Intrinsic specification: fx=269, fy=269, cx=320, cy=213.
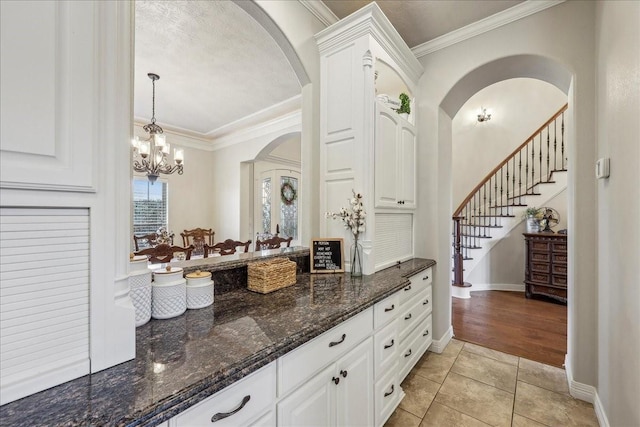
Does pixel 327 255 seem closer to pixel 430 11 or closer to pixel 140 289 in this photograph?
pixel 140 289

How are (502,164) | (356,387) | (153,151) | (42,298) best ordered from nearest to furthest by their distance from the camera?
(42,298) → (356,387) → (153,151) → (502,164)

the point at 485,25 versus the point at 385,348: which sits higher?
the point at 485,25

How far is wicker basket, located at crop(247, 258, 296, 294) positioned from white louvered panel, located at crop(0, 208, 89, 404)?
2.77 ft

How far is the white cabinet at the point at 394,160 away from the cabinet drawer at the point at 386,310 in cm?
68

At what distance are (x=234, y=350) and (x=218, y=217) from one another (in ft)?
17.8

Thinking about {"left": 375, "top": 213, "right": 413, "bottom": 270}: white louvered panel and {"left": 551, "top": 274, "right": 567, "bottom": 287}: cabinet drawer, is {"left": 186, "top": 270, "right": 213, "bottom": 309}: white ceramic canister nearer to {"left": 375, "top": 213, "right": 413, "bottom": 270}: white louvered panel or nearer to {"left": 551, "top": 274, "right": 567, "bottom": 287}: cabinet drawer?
{"left": 375, "top": 213, "right": 413, "bottom": 270}: white louvered panel

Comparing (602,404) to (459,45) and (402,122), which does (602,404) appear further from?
(459,45)

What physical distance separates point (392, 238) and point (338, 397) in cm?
138

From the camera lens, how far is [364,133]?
194 cm

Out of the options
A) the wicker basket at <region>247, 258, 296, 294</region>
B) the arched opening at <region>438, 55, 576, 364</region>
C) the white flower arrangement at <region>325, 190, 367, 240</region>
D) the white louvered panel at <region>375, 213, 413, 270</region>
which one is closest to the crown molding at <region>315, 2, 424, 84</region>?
the arched opening at <region>438, 55, 576, 364</region>

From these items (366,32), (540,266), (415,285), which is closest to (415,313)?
(415,285)

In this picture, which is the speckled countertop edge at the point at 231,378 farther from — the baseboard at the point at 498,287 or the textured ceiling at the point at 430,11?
the baseboard at the point at 498,287

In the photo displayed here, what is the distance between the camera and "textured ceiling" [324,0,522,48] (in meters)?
2.21

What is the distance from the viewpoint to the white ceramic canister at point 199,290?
1272 mm
